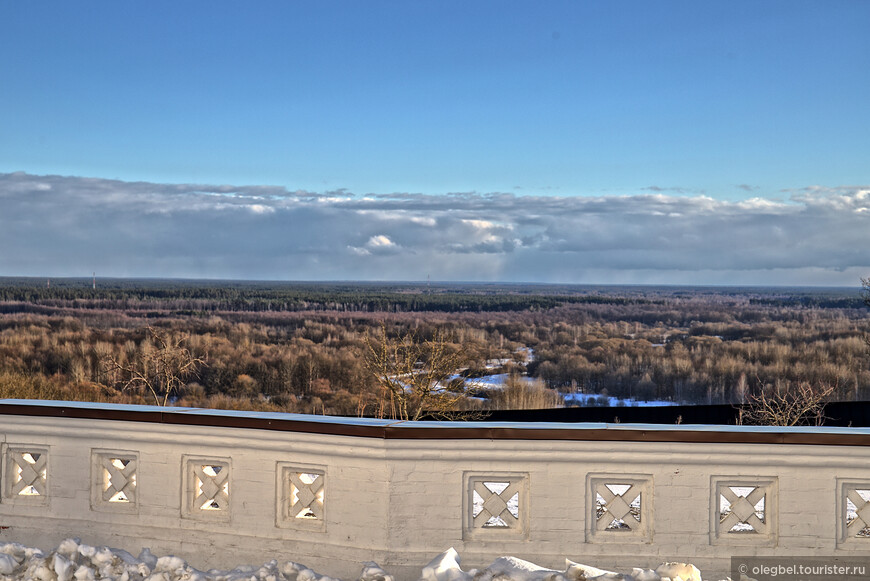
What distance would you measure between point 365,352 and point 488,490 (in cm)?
3430

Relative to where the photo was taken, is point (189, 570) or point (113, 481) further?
point (113, 481)

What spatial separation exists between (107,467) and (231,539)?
41.2 inches

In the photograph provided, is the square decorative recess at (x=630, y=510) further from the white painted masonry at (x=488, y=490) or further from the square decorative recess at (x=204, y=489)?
the square decorative recess at (x=204, y=489)

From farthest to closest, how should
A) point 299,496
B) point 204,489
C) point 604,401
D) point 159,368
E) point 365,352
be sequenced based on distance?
point 604,401
point 365,352
point 159,368
point 204,489
point 299,496

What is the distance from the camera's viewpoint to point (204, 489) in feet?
17.2

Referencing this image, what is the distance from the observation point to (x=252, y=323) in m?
64.4

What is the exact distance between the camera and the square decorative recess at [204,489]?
5148mm

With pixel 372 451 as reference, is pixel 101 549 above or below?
below

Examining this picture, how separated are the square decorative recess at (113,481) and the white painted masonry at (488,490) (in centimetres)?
22

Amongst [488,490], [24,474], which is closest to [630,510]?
[488,490]

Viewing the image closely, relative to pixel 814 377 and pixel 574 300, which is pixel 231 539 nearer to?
pixel 814 377

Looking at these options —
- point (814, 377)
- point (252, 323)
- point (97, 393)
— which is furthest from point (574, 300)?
point (97, 393)

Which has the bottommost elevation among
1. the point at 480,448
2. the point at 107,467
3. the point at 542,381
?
the point at 542,381

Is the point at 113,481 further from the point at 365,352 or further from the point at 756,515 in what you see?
the point at 365,352
